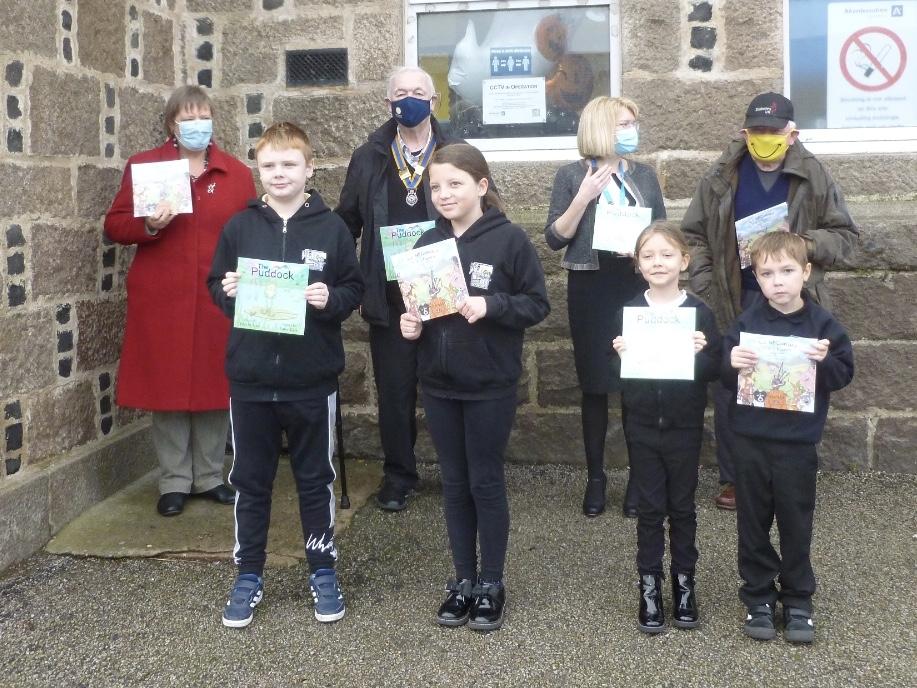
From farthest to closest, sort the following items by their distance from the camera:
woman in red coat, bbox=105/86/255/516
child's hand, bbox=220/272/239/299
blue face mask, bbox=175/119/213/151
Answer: woman in red coat, bbox=105/86/255/516 → blue face mask, bbox=175/119/213/151 → child's hand, bbox=220/272/239/299

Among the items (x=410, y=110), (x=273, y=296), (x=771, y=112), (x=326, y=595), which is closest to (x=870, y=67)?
(x=771, y=112)

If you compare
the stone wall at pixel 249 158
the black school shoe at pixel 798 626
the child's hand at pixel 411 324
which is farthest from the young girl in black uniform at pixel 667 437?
the stone wall at pixel 249 158

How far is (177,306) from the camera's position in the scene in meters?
4.98

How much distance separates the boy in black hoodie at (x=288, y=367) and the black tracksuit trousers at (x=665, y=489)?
1.16 meters

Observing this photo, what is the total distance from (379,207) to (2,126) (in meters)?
1.66

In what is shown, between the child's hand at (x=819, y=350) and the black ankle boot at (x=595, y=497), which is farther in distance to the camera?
the black ankle boot at (x=595, y=497)

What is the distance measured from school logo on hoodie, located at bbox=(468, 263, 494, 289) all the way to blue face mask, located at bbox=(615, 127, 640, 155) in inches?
50.3

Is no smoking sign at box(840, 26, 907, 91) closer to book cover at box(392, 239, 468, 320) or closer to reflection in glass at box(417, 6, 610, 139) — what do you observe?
reflection in glass at box(417, 6, 610, 139)

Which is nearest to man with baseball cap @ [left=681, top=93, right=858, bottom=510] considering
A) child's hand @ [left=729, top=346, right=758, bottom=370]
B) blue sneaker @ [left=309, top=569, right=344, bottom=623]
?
child's hand @ [left=729, top=346, right=758, bottom=370]

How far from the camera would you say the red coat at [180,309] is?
16.2ft

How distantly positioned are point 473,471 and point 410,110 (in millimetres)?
1766

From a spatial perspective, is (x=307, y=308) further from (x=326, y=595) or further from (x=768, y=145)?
(x=768, y=145)

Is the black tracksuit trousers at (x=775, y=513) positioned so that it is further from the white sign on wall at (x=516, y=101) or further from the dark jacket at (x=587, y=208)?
the white sign on wall at (x=516, y=101)

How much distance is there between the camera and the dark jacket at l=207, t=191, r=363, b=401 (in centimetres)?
380
